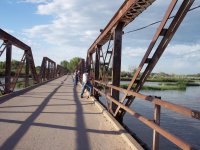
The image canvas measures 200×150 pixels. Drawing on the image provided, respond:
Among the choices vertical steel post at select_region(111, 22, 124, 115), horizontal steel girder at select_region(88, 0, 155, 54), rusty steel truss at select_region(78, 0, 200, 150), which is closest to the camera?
rusty steel truss at select_region(78, 0, 200, 150)

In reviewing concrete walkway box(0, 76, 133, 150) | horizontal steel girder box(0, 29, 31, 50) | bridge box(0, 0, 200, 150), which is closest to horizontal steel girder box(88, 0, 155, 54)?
bridge box(0, 0, 200, 150)

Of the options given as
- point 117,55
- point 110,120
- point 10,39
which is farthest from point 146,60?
point 10,39

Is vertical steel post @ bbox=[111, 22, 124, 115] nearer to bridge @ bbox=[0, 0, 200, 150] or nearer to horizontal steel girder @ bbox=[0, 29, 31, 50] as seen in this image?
bridge @ bbox=[0, 0, 200, 150]

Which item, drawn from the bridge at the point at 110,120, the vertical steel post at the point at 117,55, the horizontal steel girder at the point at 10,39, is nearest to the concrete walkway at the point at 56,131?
the bridge at the point at 110,120

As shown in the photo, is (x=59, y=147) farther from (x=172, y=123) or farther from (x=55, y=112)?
(x=172, y=123)

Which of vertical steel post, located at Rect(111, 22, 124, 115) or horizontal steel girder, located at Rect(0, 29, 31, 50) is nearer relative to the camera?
vertical steel post, located at Rect(111, 22, 124, 115)

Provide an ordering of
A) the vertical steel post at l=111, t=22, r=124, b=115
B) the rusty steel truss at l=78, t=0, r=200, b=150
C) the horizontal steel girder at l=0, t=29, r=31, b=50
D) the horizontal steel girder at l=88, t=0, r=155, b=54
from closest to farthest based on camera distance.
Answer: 1. the rusty steel truss at l=78, t=0, r=200, b=150
2. the horizontal steel girder at l=88, t=0, r=155, b=54
3. the vertical steel post at l=111, t=22, r=124, b=115
4. the horizontal steel girder at l=0, t=29, r=31, b=50

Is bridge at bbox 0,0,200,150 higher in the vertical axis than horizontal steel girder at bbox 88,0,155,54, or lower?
lower

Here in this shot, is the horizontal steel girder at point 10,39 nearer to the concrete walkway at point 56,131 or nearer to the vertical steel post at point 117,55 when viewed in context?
the concrete walkway at point 56,131

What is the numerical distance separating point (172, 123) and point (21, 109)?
345 inches

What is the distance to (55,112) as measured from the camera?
1045 centimetres

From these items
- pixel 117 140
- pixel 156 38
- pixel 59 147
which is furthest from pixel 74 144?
pixel 156 38

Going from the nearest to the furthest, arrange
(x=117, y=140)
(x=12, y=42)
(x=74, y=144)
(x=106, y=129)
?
(x=74, y=144) < (x=117, y=140) < (x=106, y=129) < (x=12, y=42)

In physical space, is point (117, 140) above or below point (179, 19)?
below
